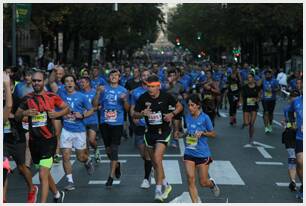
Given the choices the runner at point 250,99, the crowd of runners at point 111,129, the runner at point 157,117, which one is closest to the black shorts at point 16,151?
the crowd of runners at point 111,129

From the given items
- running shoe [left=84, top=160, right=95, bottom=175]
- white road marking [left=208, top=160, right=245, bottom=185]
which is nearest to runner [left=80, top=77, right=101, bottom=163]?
running shoe [left=84, top=160, right=95, bottom=175]

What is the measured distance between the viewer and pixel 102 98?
10984 mm

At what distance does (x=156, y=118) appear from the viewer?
9492mm

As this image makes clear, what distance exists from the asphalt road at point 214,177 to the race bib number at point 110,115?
36.1 inches

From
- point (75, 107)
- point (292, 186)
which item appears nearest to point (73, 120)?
point (75, 107)

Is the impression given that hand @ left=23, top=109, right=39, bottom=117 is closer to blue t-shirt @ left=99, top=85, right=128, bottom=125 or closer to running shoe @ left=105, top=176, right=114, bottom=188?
running shoe @ left=105, top=176, right=114, bottom=188

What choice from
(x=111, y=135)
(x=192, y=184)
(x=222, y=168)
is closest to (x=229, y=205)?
(x=192, y=184)

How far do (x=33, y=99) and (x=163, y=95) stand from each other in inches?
71.5

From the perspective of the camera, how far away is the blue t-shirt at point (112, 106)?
1075 centimetres

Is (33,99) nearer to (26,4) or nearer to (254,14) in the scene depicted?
(26,4)

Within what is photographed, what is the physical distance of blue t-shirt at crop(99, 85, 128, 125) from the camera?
35.3ft

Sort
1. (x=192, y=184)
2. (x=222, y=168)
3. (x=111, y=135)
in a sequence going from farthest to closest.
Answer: (x=222, y=168) < (x=111, y=135) < (x=192, y=184)

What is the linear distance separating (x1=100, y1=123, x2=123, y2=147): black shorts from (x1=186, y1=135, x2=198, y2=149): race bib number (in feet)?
6.73

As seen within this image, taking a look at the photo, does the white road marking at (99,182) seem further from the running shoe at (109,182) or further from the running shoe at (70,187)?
the running shoe at (70,187)
